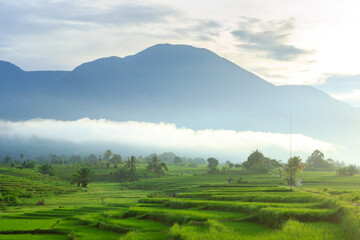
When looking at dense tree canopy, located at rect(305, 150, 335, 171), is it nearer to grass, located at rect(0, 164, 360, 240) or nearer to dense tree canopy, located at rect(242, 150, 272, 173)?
dense tree canopy, located at rect(242, 150, 272, 173)

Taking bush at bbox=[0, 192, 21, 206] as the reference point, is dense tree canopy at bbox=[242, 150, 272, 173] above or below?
above

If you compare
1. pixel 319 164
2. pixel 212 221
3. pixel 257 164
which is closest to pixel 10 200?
pixel 212 221

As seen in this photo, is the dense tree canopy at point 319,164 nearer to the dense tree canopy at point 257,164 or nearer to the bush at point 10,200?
→ the dense tree canopy at point 257,164

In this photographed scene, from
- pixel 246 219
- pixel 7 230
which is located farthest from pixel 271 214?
pixel 7 230

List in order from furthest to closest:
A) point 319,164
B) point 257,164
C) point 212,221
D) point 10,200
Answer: point 319,164 → point 257,164 → point 10,200 → point 212,221

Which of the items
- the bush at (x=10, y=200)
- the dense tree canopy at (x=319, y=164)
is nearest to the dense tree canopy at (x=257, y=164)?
the dense tree canopy at (x=319, y=164)

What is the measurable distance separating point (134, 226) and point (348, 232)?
653 inches

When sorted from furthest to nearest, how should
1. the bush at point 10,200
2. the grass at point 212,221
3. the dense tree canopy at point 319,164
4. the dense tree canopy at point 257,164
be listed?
the dense tree canopy at point 319,164
the dense tree canopy at point 257,164
the bush at point 10,200
the grass at point 212,221

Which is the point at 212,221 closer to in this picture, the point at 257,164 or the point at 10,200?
the point at 10,200

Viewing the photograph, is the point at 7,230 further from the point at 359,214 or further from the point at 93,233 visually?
the point at 359,214

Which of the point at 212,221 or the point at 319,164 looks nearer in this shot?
the point at 212,221

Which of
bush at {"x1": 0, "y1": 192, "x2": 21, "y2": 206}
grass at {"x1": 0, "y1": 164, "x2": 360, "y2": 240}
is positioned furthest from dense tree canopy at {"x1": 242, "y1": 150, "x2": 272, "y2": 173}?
bush at {"x1": 0, "y1": 192, "x2": 21, "y2": 206}

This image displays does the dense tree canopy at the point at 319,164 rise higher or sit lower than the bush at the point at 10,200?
higher

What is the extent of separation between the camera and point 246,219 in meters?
26.0
